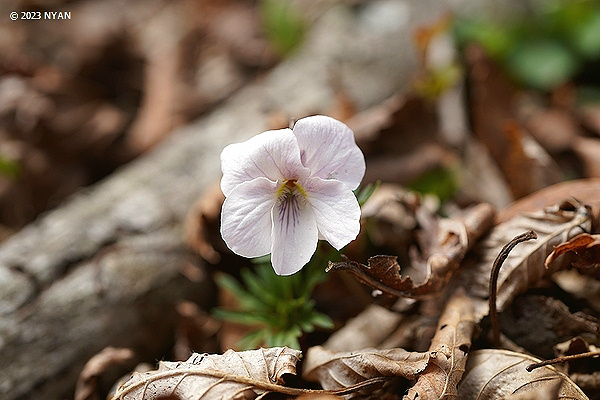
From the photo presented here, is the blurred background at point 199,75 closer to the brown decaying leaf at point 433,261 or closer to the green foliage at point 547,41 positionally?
the green foliage at point 547,41

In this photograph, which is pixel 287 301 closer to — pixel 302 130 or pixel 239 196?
pixel 239 196

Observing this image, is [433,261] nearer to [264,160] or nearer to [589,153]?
[264,160]

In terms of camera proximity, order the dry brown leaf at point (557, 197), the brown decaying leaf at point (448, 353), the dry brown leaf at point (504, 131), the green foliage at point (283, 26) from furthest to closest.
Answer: the green foliage at point (283, 26)
the dry brown leaf at point (504, 131)
the dry brown leaf at point (557, 197)
the brown decaying leaf at point (448, 353)

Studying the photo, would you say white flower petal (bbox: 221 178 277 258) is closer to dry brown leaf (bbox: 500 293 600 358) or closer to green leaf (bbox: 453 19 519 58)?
dry brown leaf (bbox: 500 293 600 358)

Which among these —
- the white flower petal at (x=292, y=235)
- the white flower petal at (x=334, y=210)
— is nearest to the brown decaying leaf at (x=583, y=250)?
the white flower petal at (x=334, y=210)

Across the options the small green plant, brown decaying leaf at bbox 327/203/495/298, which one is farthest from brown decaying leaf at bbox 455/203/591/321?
the small green plant

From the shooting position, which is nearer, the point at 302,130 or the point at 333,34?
the point at 302,130

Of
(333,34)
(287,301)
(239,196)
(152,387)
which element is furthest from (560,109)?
(152,387)
